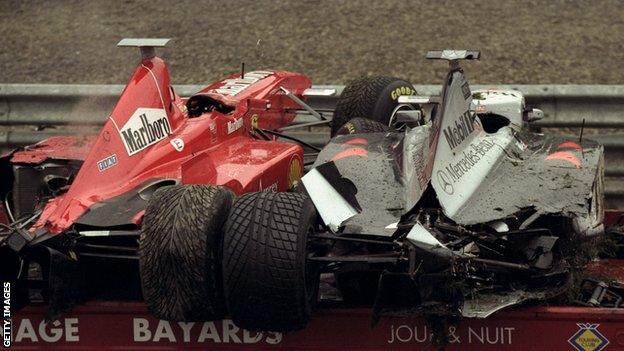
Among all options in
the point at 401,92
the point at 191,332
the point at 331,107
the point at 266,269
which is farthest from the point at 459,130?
the point at 331,107

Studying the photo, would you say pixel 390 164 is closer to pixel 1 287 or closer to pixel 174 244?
pixel 174 244

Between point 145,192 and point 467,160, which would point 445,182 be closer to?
point 467,160

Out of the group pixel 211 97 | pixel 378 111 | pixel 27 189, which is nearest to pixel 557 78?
pixel 378 111

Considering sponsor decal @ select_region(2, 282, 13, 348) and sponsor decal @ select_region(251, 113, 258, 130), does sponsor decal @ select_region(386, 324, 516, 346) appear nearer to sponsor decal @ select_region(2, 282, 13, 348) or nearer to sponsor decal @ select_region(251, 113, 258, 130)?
sponsor decal @ select_region(2, 282, 13, 348)

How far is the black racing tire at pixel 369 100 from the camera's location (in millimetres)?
10016

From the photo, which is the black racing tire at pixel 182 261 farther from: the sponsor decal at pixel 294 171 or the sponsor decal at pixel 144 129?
the sponsor decal at pixel 294 171

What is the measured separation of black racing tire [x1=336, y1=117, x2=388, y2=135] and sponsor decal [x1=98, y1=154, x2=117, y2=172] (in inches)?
67.3

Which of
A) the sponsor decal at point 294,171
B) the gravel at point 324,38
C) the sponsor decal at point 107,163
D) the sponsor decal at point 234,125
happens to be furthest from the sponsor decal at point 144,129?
the gravel at point 324,38

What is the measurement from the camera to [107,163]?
800cm

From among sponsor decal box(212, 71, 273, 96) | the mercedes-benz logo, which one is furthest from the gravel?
the mercedes-benz logo

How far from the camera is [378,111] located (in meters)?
10.0

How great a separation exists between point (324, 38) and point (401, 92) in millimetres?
4610

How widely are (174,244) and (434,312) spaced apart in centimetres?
138

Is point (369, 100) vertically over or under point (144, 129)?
under
